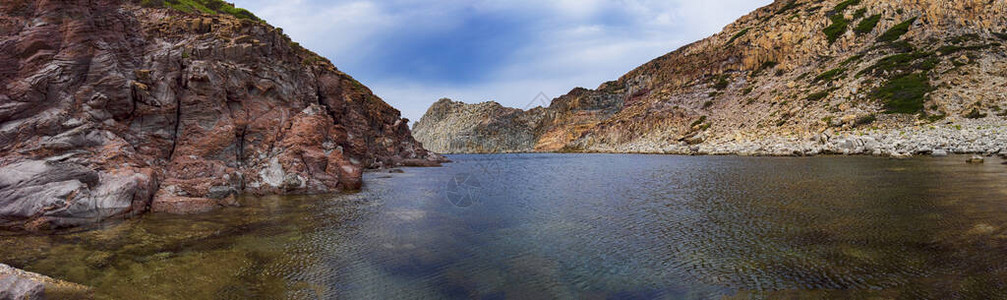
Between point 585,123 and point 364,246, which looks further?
point 585,123

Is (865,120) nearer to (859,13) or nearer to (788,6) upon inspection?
(859,13)

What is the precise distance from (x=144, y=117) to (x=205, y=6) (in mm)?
30812

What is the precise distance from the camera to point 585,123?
16662 centimetres

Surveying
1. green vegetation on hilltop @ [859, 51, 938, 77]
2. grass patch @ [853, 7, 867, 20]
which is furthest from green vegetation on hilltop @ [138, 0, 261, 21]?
grass patch @ [853, 7, 867, 20]

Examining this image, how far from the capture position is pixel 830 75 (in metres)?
82.1

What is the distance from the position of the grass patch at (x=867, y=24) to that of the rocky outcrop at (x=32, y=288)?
12374cm

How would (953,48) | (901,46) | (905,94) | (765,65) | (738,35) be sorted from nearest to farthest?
(905,94) → (953,48) → (901,46) → (765,65) → (738,35)

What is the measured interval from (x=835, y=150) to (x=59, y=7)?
78.3m

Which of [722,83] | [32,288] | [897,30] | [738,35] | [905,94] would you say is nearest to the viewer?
[32,288]

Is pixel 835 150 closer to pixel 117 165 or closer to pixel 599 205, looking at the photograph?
pixel 599 205

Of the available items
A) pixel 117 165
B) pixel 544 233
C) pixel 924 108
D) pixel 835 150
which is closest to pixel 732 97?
pixel 924 108

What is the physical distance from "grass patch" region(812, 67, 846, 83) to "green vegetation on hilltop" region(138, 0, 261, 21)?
4177 inches

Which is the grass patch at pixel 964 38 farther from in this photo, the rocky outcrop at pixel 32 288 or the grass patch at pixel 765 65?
the rocky outcrop at pixel 32 288

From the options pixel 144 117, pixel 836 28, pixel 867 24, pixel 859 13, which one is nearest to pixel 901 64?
pixel 867 24
